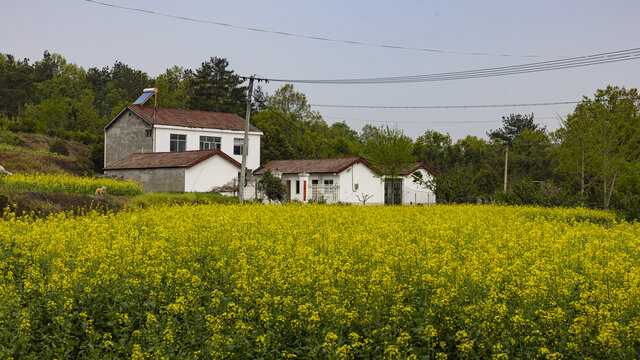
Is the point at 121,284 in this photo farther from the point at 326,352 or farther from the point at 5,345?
the point at 326,352

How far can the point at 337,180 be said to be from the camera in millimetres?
40219

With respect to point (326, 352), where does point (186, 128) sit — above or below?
above

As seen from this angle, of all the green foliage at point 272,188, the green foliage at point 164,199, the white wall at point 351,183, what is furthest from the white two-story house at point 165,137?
the green foliage at point 164,199

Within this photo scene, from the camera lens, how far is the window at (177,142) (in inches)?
1649

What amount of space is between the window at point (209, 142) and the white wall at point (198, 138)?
0.85ft

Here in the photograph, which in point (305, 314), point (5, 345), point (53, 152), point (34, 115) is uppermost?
point (34, 115)

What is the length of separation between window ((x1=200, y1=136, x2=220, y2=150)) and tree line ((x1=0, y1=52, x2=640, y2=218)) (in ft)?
17.7

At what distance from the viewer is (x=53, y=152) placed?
46344 mm

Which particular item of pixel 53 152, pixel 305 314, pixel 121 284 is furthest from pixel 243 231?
pixel 53 152

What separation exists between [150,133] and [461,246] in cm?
3564

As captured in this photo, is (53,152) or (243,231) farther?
(53,152)

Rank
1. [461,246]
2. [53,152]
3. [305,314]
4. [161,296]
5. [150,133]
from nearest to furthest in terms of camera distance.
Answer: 1. [305,314]
2. [161,296]
3. [461,246]
4. [150,133]
5. [53,152]

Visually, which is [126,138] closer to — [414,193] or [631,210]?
[414,193]

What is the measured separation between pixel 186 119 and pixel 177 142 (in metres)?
2.25
